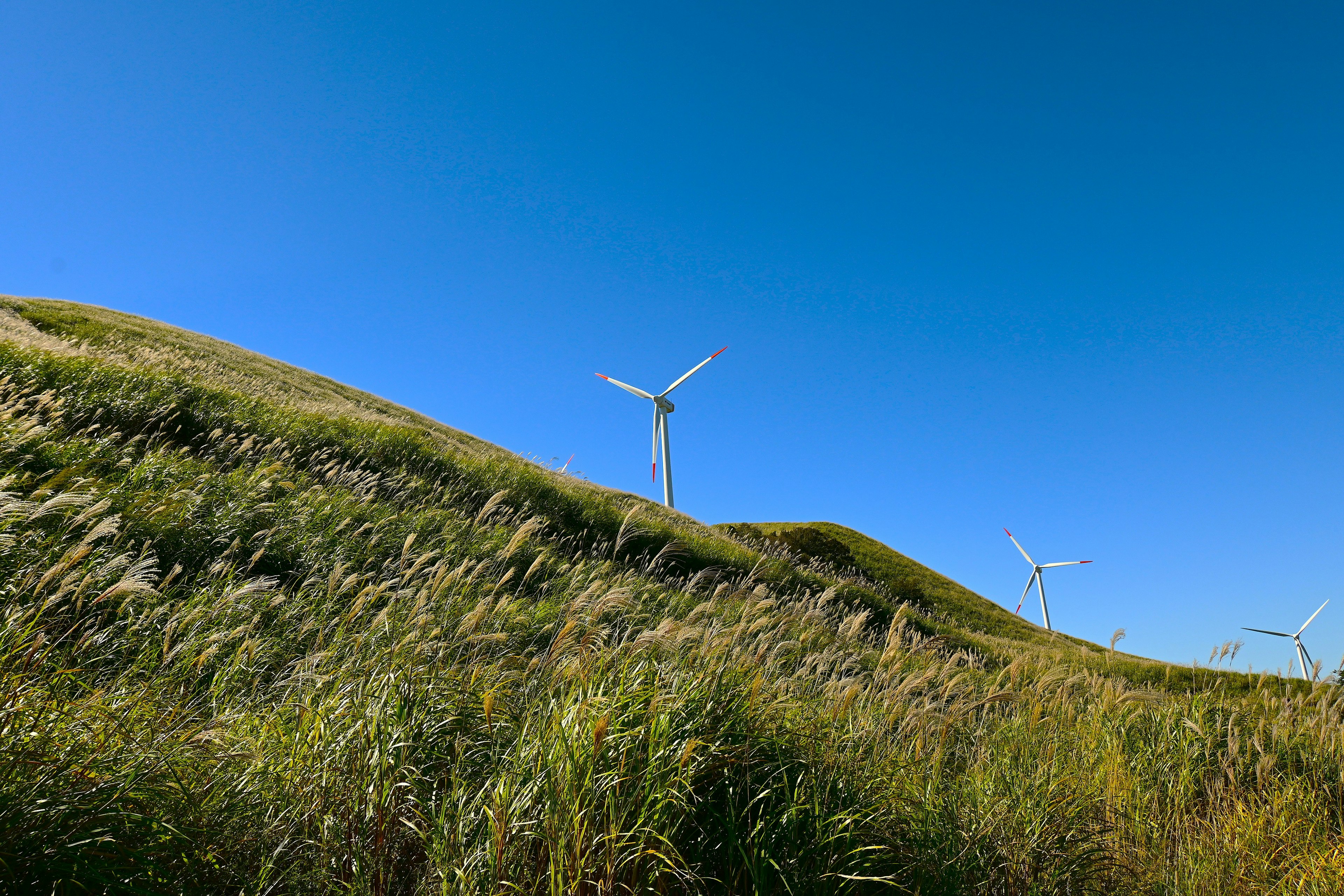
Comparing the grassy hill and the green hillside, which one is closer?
the grassy hill

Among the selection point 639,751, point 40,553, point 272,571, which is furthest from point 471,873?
point 272,571

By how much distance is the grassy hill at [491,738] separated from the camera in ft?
9.20

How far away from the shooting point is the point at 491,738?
359 centimetres

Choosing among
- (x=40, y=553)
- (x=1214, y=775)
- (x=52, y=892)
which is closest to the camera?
(x=52, y=892)

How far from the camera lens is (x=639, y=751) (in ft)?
10.3

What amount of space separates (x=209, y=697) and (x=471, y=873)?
2864mm

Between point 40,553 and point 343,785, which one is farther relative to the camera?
point 40,553

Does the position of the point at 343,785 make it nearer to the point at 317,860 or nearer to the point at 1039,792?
the point at 317,860

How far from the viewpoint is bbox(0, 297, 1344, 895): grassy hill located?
280cm

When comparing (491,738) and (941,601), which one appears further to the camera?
(941,601)

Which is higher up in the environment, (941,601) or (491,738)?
(941,601)

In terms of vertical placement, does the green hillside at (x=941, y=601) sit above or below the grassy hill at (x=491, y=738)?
above

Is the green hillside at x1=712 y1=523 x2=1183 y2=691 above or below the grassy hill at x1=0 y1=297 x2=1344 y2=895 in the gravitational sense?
above

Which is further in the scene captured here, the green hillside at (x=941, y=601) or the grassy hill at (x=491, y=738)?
the green hillside at (x=941, y=601)
